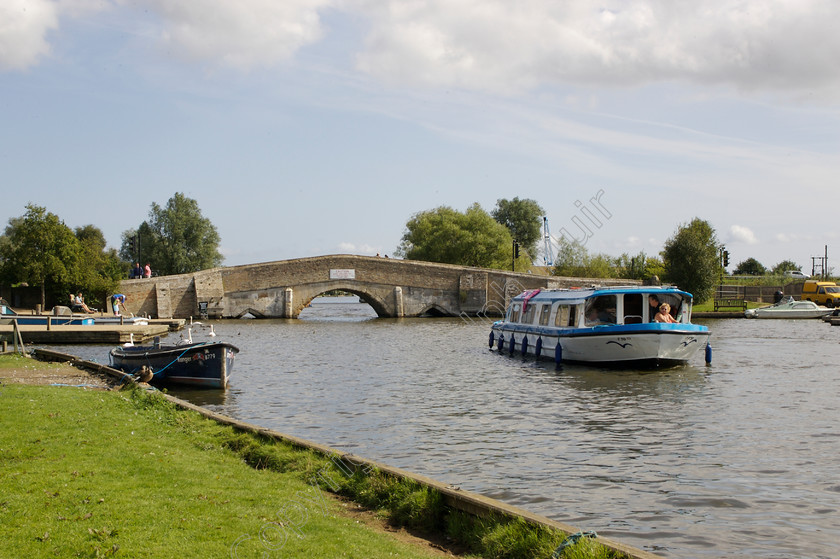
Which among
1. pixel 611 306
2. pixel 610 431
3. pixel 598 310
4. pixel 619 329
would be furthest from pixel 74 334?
pixel 610 431

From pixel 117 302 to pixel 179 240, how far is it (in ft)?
132

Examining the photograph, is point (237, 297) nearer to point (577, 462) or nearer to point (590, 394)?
point (590, 394)

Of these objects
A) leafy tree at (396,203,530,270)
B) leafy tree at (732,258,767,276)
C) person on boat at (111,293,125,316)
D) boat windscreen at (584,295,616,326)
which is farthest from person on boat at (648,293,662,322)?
leafy tree at (732,258,767,276)

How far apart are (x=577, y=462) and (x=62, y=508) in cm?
691

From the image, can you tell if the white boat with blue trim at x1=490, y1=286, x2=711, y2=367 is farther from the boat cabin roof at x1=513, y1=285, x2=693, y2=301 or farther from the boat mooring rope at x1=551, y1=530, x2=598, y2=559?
the boat mooring rope at x1=551, y1=530, x2=598, y2=559

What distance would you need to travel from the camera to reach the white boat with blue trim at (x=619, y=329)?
22203 millimetres

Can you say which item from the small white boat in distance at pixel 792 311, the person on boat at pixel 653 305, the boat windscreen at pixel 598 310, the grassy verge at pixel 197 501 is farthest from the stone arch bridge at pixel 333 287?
the grassy verge at pixel 197 501

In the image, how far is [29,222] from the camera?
44.5 metres

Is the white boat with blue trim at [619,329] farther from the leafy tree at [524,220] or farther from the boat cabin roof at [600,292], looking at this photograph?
the leafy tree at [524,220]

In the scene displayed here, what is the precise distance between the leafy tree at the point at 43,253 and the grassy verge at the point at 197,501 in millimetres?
36531

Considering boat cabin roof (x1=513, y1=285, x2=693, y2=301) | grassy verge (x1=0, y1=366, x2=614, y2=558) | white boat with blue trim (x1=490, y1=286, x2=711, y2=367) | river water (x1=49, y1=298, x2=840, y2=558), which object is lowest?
river water (x1=49, y1=298, x2=840, y2=558)

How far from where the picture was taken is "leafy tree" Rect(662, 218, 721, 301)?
56875 mm

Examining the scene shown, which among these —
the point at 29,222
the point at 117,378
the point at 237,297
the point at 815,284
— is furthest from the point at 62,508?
the point at 815,284

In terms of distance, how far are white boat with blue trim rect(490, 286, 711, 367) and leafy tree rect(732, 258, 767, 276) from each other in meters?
92.7
